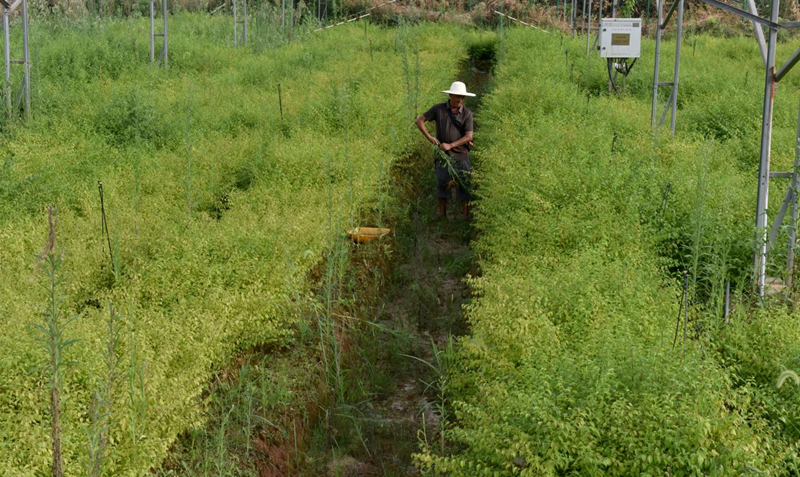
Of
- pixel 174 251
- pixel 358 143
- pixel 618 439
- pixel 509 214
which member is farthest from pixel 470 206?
pixel 618 439

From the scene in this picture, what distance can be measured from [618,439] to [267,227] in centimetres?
367

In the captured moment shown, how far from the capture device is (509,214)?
251 inches

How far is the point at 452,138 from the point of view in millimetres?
8789

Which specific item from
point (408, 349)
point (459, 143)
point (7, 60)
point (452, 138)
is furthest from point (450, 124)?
point (7, 60)

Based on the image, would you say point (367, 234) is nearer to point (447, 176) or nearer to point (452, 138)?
point (447, 176)

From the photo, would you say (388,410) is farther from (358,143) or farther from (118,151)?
(118,151)

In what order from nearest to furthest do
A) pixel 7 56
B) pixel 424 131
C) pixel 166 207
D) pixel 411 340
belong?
pixel 411 340 → pixel 166 207 → pixel 424 131 → pixel 7 56

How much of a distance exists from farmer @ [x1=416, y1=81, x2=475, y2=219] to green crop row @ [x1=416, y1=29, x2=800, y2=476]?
0.92 ft

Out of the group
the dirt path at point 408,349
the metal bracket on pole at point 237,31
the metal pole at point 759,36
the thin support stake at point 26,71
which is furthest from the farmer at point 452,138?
the metal bracket on pole at point 237,31

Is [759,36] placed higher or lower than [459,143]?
higher

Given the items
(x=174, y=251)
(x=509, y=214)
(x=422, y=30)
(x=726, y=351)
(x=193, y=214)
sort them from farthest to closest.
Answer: (x=422, y=30) < (x=193, y=214) < (x=509, y=214) < (x=174, y=251) < (x=726, y=351)

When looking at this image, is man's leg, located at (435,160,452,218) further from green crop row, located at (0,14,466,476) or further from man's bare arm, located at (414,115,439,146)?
green crop row, located at (0,14,466,476)

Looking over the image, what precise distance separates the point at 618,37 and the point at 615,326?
31.7ft

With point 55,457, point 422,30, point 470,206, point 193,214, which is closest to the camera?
point 55,457
